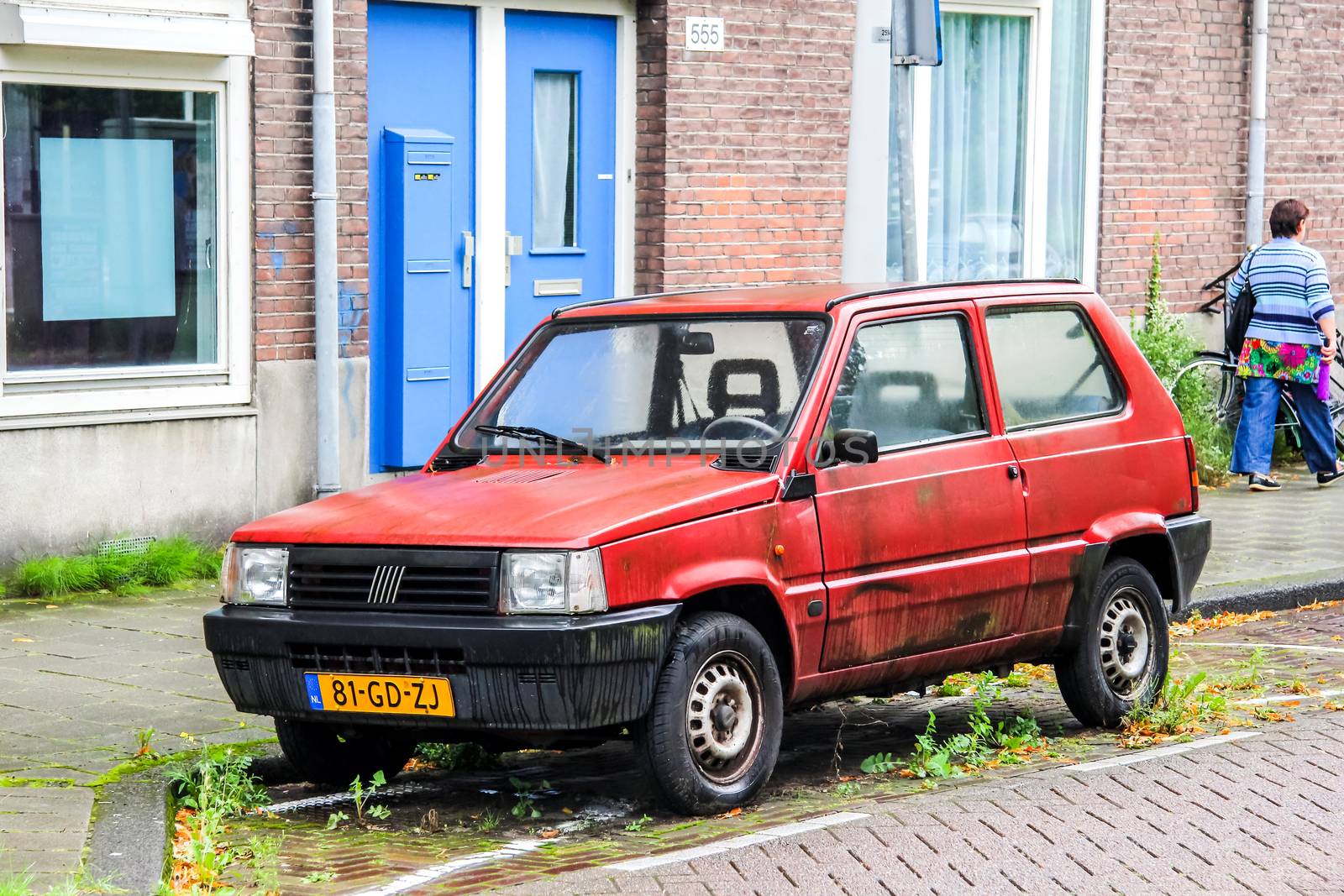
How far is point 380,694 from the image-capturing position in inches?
243

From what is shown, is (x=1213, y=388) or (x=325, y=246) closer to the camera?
(x=325, y=246)

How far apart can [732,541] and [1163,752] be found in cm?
194

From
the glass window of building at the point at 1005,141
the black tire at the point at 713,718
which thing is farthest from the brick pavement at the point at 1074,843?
the glass window of building at the point at 1005,141

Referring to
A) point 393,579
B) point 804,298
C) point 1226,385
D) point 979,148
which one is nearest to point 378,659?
point 393,579

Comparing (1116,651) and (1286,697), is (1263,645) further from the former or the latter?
(1116,651)

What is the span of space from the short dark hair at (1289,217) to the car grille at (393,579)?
9.58 metres

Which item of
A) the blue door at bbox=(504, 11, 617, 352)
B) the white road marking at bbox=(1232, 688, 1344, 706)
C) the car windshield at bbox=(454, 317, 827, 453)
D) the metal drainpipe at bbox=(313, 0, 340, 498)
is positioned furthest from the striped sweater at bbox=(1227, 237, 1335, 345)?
the car windshield at bbox=(454, 317, 827, 453)

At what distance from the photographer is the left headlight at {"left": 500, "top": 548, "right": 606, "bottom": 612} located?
5.96m

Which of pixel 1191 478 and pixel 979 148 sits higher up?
pixel 979 148

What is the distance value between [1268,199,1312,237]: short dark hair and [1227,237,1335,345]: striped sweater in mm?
62

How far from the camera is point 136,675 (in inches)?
329

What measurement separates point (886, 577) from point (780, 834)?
1129 millimetres

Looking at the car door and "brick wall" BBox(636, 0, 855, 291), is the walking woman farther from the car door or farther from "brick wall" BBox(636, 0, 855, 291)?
the car door

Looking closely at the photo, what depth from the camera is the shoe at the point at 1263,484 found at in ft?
48.5
